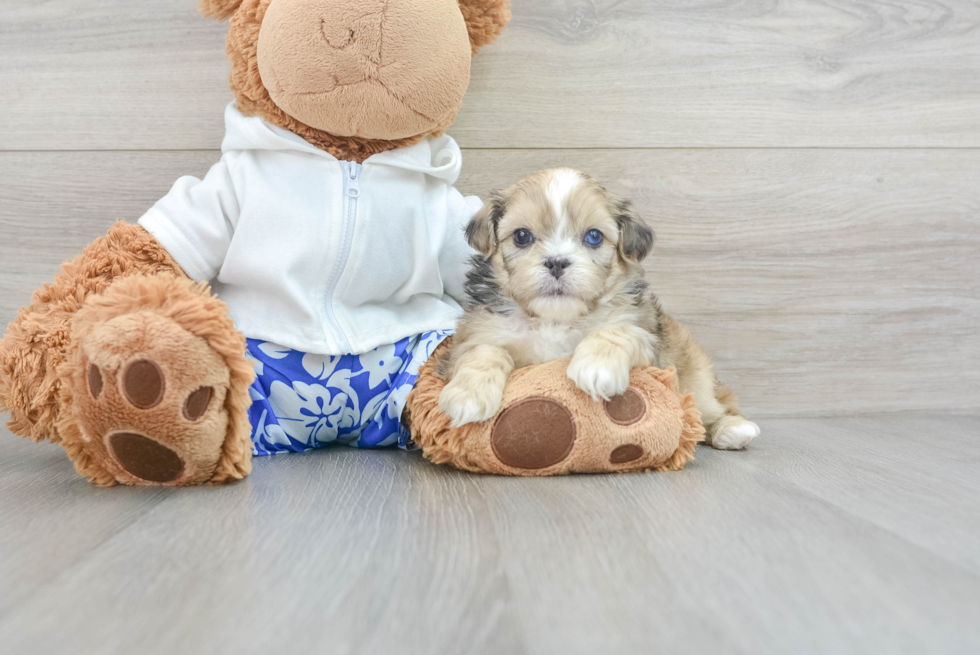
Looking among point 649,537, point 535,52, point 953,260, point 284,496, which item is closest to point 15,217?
point 284,496

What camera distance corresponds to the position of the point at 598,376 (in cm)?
138

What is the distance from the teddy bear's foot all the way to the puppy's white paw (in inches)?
44.5

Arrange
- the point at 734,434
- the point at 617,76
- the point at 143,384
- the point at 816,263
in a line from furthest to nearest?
the point at 816,263, the point at 617,76, the point at 734,434, the point at 143,384

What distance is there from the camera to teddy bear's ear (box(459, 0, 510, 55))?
166 cm

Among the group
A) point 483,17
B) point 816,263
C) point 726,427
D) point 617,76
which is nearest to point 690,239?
point 816,263

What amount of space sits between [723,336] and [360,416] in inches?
44.8

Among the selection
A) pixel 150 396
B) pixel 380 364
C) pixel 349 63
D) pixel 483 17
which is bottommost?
pixel 380 364

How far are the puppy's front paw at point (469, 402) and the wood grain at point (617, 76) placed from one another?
90cm

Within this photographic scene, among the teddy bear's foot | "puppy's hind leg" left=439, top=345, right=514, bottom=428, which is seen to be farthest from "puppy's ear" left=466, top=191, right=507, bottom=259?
the teddy bear's foot

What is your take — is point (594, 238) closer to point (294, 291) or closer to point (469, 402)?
point (469, 402)

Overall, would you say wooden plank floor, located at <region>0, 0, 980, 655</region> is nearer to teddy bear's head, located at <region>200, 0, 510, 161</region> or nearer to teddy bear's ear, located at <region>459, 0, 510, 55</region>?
teddy bear's ear, located at <region>459, 0, 510, 55</region>

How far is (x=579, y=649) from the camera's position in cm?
73

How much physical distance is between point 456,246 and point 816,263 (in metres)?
1.14

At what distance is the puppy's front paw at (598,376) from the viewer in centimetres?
138
